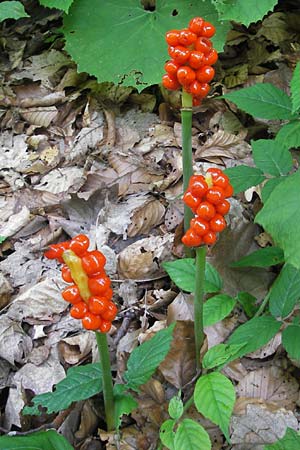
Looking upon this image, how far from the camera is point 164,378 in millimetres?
2188

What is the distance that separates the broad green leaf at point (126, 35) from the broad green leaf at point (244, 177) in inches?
48.7

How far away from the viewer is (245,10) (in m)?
2.92

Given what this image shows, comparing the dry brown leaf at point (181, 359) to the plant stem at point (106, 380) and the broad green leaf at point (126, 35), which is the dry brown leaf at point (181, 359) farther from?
the broad green leaf at point (126, 35)

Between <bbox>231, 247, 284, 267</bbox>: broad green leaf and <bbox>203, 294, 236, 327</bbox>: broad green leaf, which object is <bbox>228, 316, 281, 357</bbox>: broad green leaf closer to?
<bbox>203, 294, 236, 327</bbox>: broad green leaf

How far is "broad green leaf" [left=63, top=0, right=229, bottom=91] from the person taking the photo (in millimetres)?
3344

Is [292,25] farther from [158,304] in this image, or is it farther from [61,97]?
[158,304]

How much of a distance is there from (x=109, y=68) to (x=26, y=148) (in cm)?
73

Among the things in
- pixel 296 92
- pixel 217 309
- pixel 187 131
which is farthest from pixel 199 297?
pixel 296 92

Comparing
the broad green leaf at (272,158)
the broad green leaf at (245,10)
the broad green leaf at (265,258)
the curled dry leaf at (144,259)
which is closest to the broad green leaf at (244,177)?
the broad green leaf at (272,158)

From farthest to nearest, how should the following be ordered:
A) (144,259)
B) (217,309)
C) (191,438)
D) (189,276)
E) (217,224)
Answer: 1. (144,259)
2. (189,276)
3. (217,309)
4. (191,438)
5. (217,224)

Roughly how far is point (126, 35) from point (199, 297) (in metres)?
2.14

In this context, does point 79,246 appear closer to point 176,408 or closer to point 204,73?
point 176,408

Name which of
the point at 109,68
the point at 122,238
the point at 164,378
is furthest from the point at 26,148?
the point at 164,378

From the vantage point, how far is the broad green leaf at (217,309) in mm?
1989
